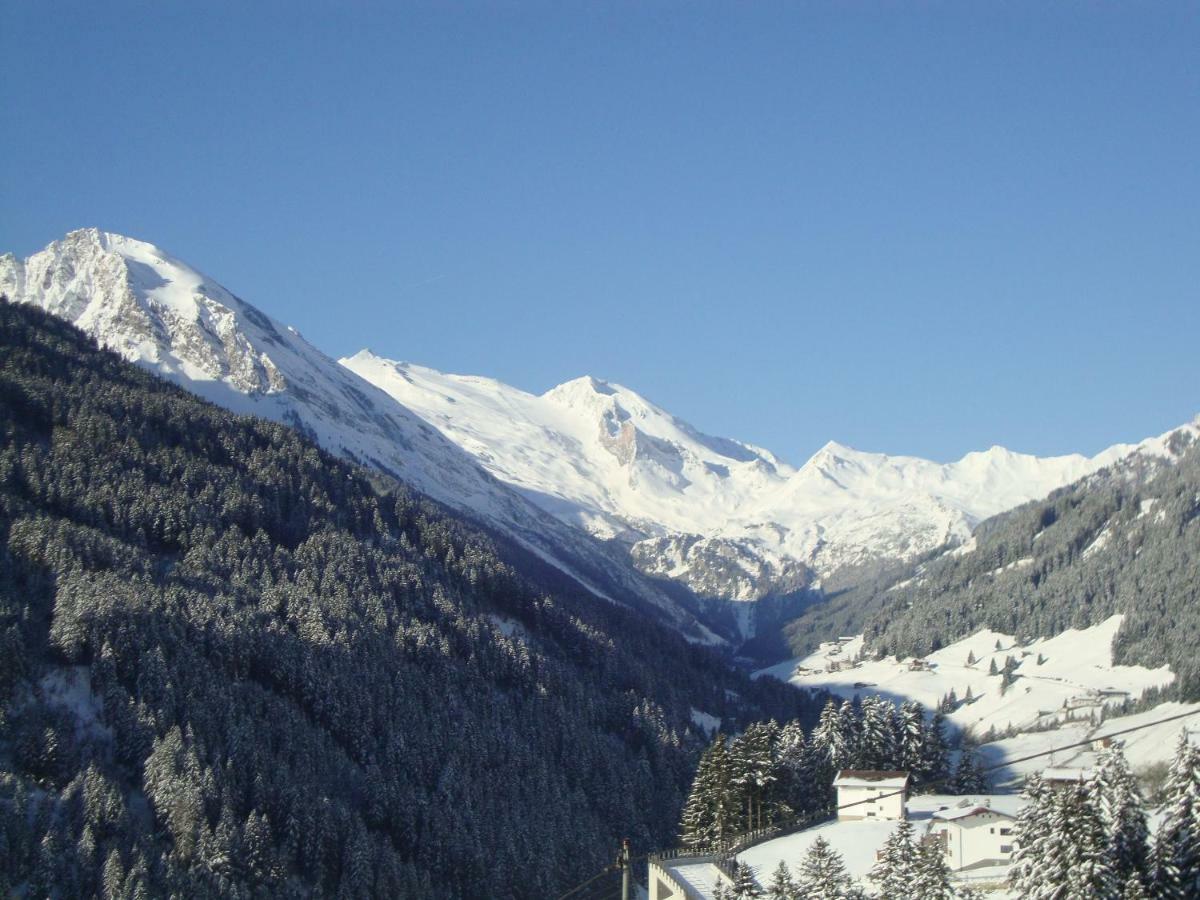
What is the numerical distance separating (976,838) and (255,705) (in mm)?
75123

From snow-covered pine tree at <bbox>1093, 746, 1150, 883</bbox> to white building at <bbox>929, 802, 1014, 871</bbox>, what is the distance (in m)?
33.4

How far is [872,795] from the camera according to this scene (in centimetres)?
10394

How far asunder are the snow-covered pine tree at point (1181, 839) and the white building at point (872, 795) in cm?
4909

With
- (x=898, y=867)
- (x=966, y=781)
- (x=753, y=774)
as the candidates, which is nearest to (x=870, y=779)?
(x=753, y=774)

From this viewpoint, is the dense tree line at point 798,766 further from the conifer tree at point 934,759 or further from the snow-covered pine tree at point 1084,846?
the snow-covered pine tree at point 1084,846

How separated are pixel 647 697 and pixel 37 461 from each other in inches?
3688

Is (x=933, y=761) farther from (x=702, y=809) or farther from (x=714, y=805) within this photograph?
(x=714, y=805)

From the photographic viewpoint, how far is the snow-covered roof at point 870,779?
344 ft

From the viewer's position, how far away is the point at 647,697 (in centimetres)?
19912

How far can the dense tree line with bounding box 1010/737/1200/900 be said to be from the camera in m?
47.2

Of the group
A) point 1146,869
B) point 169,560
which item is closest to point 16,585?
point 169,560

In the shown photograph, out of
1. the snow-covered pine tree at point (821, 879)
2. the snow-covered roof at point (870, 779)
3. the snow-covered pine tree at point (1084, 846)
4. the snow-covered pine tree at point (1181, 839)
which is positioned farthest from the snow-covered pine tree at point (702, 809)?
the snow-covered pine tree at point (1181, 839)

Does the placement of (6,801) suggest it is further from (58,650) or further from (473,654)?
(473,654)

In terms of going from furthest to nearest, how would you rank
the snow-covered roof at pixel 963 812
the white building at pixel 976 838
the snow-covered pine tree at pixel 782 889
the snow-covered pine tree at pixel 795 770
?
1. the snow-covered pine tree at pixel 795 770
2. the snow-covered roof at pixel 963 812
3. the white building at pixel 976 838
4. the snow-covered pine tree at pixel 782 889
